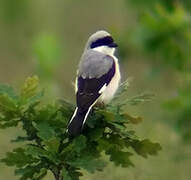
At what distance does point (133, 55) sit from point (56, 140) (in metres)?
6.97

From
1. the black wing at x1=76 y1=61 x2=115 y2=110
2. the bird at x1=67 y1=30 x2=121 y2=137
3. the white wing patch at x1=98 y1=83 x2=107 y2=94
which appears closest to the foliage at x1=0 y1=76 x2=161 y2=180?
the bird at x1=67 y1=30 x2=121 y2=137

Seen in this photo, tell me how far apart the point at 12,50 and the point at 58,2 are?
7.64ft

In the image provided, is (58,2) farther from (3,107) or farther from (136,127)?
(3,107)

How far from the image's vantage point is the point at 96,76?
5.34 m

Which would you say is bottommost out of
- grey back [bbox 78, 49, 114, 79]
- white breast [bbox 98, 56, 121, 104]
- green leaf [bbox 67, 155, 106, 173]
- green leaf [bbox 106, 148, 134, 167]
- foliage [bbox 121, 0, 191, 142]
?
foliage [bbox 121, 0, 191, 142]

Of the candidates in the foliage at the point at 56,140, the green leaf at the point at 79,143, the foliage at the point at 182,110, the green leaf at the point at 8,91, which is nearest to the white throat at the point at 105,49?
the foliage at the point at 56,140

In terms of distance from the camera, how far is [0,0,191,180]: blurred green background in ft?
29.0

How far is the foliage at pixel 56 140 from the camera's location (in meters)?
4.51

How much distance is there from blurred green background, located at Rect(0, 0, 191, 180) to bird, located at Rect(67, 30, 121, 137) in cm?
30

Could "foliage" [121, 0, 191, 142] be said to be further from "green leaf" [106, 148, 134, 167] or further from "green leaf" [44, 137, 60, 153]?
"green leaf" [44, 137, 60, 153]

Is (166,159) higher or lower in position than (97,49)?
lower

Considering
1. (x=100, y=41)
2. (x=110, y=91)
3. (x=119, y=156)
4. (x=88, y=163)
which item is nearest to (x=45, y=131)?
(x=88, y=163)

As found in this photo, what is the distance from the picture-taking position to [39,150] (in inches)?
177

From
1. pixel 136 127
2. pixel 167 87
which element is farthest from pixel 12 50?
pixel 136 127
